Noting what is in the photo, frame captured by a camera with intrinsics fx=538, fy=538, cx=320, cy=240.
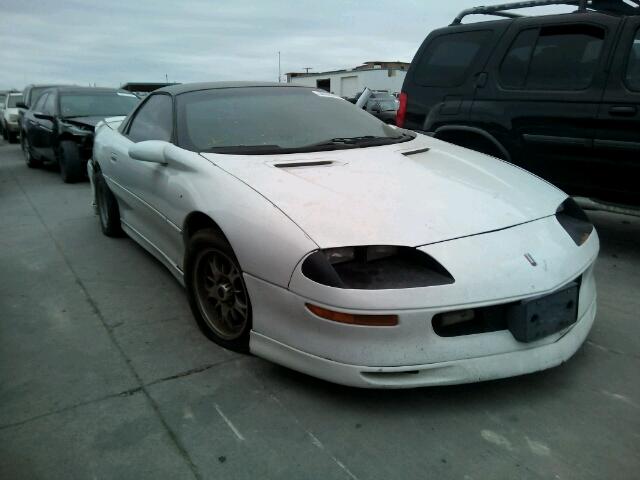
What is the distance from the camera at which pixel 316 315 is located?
2.12 m

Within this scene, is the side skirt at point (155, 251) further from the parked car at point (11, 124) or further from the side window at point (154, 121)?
the parked car at point (11, 124)

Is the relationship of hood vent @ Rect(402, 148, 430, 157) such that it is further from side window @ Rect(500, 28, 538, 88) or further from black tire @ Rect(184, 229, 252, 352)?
side window @ Rect(500, 28, 538, 88)

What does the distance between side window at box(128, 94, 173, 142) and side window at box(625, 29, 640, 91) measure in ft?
10.6

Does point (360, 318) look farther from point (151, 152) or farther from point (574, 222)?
point (151, 152)

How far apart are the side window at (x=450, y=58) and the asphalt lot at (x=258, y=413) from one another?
251cm

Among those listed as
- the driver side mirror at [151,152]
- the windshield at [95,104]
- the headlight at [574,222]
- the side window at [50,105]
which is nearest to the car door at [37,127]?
the side window at [50,105]

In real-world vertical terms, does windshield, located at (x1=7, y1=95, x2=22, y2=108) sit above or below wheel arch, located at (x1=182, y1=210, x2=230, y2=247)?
above

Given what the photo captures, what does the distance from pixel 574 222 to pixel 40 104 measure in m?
9.15

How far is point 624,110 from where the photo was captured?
3.82 metres

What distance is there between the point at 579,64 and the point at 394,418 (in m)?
3.32

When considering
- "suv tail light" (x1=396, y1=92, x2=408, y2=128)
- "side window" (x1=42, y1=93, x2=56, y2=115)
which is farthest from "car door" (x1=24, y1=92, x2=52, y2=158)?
"suv tail light" (x1=396, y1=92, x2=408, y2=128)

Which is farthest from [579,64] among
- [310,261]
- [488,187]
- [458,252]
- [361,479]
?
[361,479]

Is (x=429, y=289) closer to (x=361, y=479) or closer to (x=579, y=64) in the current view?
(x=361, y=479)

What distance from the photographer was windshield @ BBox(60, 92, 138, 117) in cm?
827
